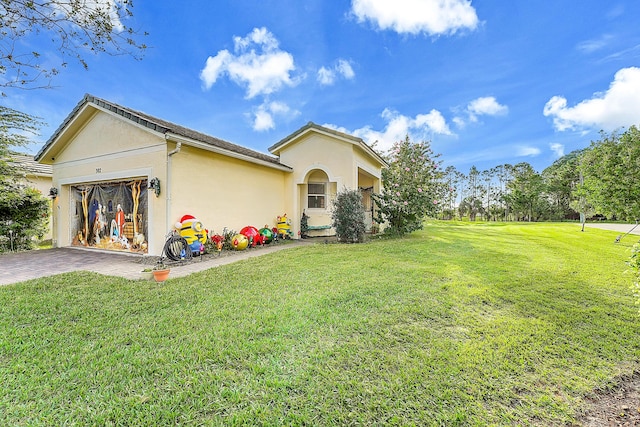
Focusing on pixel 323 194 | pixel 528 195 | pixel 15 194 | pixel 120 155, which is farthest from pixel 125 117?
pixel 528 195

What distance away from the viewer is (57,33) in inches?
166

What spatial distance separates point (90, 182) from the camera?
10625 millimetres

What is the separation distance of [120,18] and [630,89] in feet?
58.1

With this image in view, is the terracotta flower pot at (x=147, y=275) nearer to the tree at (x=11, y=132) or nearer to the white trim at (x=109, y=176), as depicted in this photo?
the white trim at (x=109, y=176)

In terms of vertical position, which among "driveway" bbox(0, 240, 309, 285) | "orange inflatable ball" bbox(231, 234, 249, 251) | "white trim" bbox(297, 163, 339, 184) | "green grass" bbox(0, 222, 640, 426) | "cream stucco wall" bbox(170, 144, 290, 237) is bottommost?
"green grass" bbox(0, 222, 640, 426)

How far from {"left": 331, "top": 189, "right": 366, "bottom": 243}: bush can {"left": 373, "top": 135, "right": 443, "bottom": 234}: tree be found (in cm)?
231

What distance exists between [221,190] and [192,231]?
2255mm

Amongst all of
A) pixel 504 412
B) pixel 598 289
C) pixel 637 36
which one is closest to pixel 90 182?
pixel 504 412

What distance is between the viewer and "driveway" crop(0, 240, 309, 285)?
6484 millimetres

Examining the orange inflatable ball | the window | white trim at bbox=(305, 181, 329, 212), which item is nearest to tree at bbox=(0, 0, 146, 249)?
the orange inflatable ball

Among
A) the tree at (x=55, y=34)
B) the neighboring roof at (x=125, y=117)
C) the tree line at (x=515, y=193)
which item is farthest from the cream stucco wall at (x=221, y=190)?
the tree line at (x=515, y=193)

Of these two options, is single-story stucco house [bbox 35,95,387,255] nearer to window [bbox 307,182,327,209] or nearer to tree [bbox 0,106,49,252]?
window [bbox 307,182,327,209]

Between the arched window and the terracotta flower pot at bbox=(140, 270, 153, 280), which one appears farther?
the arched window

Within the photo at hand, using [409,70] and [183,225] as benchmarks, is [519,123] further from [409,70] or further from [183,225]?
[183,225]
